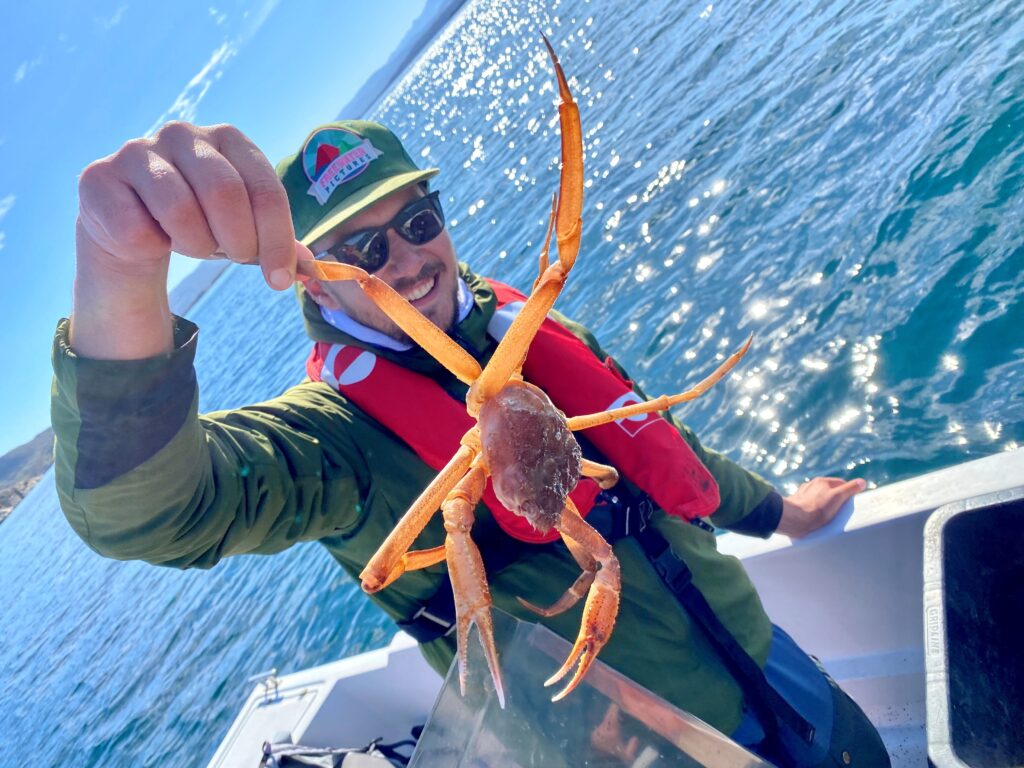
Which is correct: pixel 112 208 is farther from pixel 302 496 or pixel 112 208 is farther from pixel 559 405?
pixel 559 405

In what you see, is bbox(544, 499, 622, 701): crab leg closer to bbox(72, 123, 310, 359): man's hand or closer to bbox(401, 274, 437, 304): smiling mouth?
bbox(72, 123, 310, 359): man's hand

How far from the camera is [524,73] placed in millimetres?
33469

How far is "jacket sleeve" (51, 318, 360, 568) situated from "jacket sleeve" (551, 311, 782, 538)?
6.56ft

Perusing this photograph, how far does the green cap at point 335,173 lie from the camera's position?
369 cm

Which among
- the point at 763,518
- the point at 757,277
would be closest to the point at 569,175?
the point at 763,518

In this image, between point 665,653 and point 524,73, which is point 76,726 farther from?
point 524,73

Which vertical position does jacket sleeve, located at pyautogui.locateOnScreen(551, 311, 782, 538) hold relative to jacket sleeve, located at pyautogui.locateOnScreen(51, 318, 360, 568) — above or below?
below

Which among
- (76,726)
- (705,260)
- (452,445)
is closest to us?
(452,445)

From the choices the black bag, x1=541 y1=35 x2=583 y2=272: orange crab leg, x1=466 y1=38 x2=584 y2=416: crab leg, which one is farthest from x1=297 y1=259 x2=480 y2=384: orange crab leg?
the black bag

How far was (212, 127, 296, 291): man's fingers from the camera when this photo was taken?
1886mm

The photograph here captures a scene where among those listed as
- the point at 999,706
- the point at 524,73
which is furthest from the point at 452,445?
the point at 524,73

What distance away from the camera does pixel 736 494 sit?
412 cm

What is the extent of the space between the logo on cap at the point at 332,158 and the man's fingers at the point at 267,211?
1.75m

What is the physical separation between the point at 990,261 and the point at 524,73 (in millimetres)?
30329
